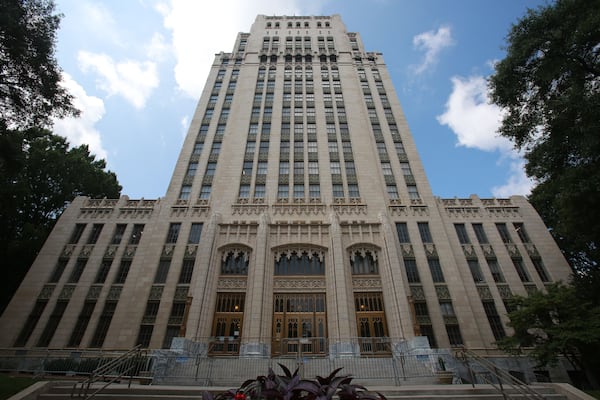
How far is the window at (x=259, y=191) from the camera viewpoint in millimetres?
28625

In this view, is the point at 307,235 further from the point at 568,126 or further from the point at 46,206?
the point at 46,206

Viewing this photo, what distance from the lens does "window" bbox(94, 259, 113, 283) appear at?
2427 cm

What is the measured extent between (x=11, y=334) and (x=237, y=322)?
17220mm

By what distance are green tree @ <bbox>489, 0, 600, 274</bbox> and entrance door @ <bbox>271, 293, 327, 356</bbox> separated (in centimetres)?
1730

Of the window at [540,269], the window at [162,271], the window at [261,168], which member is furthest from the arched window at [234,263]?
the window at [540,269]

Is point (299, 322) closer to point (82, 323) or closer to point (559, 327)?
point (559, 327)

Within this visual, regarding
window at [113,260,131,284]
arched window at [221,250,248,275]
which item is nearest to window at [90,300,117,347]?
window at [113,260,131,284]

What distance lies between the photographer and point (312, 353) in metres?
19.6

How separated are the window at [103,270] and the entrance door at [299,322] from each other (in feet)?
50.6

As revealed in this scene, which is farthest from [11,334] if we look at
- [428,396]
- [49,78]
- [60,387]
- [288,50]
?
[288,50]

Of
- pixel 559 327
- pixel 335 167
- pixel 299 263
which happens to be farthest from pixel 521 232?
pixel 299 263

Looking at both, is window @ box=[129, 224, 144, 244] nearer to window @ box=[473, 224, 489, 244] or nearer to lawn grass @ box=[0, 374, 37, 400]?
lawn grass @ box=[0, 374, 37, 400]

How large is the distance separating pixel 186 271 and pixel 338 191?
53.5ft

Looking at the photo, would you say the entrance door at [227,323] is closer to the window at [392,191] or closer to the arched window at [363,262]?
the arched window at [363,262]
